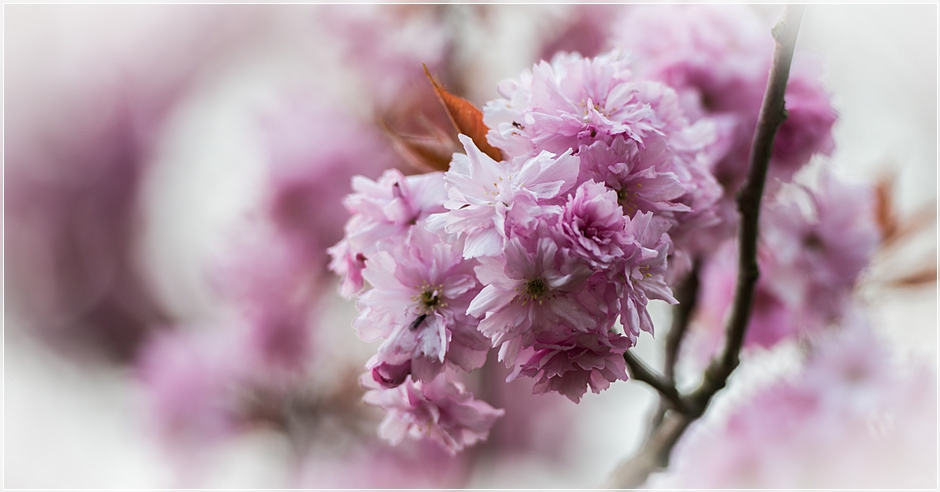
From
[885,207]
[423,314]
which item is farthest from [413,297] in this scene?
[885,207]

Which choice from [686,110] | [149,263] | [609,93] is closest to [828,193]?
[686,110]

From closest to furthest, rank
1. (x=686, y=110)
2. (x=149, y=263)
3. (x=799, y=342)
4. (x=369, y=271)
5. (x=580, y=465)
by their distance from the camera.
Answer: (x=369, y=271)
(x=686, y=110)
(x=799, y=342)
(x=580, y=465)
(x=149, y=263)

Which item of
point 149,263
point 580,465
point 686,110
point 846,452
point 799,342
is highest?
point 686,110

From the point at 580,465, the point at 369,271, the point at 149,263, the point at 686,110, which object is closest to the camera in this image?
the point at 369,271

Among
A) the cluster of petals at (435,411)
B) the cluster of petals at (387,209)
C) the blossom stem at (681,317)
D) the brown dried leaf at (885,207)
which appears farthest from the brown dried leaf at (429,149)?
the brown dried leaf at (885,207)

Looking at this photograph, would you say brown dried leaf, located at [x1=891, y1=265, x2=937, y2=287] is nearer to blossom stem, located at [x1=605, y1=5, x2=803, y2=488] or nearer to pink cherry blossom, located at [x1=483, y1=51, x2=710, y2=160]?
blossom stem, located at [x1=605, y1=5, x2=803, y2=488]

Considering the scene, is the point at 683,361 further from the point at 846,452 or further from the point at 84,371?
the point at 84,371

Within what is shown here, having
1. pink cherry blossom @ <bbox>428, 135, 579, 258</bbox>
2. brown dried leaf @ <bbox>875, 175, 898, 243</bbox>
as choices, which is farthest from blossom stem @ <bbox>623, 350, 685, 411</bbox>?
brown dried leaf @ <bbox>875, 175, 898, 243</bbox>

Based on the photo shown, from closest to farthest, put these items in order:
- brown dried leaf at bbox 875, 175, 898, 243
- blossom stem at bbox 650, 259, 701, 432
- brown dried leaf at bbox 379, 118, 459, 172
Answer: brown dried leaf at bbox 379, 118, 459, 172 < blossom stem at bbox 650, 259, 701, 432 < brown dried leaf at bbox 875, 175, 898, 243
